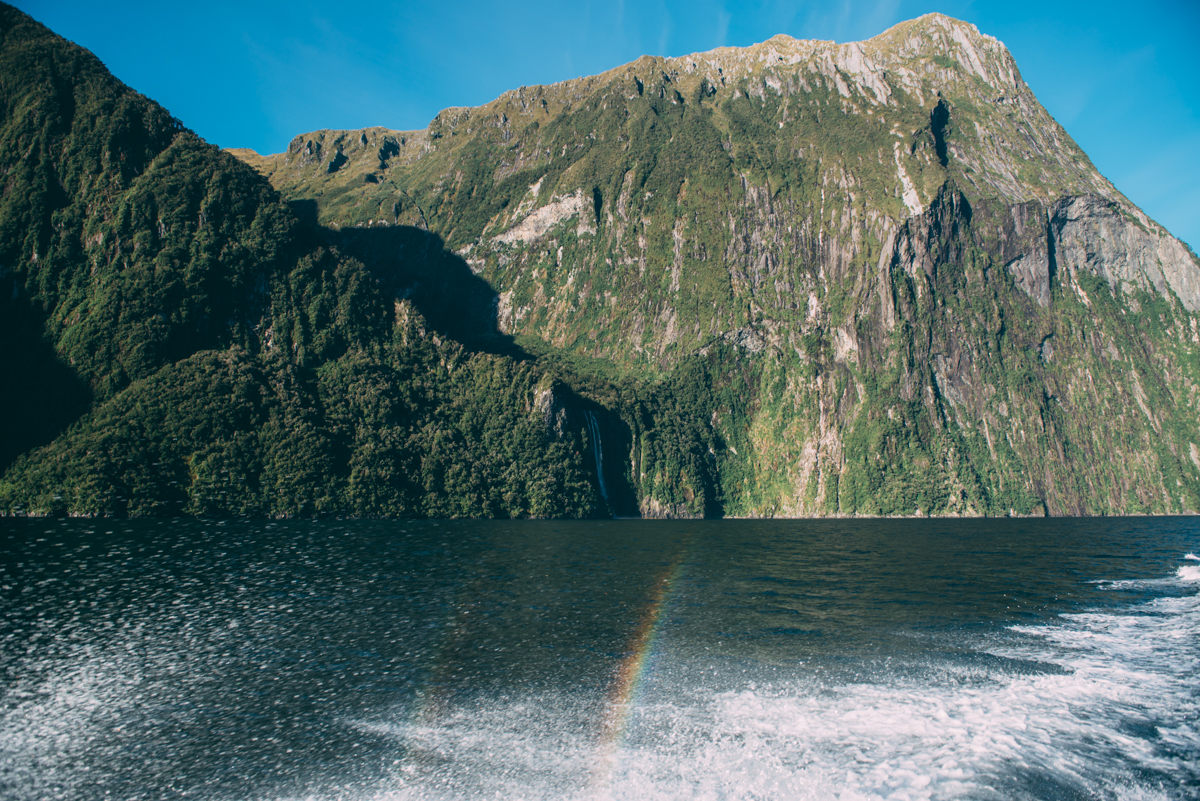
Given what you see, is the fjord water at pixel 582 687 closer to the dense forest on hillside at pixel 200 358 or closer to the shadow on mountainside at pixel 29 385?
the dense forest on hillside at pixel 200 358

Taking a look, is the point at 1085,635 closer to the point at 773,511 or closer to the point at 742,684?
the point at 742,684

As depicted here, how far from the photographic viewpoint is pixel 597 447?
591ft

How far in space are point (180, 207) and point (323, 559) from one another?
146397 millimetres

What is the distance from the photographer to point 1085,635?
29828 mm

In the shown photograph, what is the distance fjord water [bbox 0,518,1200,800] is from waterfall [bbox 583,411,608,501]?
13070cm

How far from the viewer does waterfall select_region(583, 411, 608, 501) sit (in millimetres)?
175625

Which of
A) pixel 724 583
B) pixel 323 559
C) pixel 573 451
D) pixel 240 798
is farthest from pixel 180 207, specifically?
pixel 240 798

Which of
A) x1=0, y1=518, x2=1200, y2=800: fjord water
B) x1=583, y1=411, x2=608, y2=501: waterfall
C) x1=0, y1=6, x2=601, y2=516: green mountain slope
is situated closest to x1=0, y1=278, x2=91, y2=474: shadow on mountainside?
x1=0, y1=6, x2=601, y2=516: green mountain slope

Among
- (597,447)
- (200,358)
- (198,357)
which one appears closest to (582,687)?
(200,358)

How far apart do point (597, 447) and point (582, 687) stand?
158 metres

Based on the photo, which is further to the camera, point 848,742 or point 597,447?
point 597,447

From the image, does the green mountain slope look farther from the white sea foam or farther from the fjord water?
the white sea foam

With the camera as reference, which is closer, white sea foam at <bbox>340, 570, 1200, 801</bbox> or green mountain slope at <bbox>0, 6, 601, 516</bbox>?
white sea foam at <bbox>340, 570, 1200, 801</bbox>

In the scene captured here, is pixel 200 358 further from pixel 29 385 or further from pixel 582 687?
pixel 582 687
